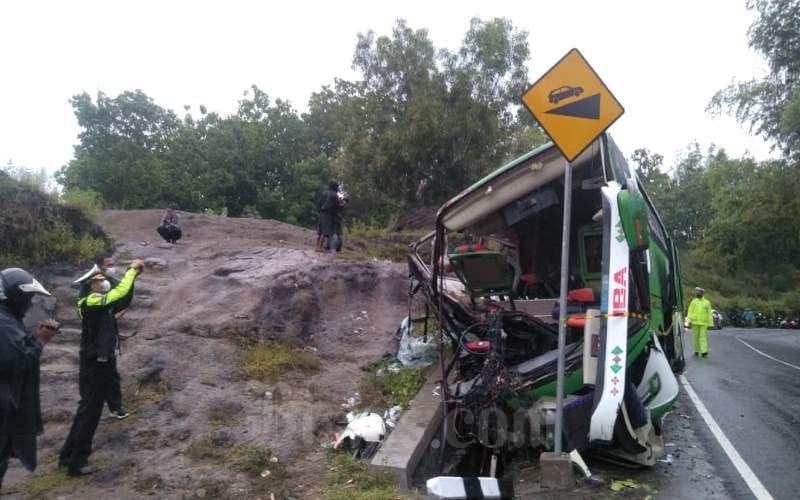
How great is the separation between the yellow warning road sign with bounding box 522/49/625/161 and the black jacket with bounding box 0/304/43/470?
14.3 feet

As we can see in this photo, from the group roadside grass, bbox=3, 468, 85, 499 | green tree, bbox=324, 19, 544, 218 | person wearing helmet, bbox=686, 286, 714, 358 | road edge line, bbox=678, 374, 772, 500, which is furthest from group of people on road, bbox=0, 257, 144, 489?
green tree, bbox=324, 19, 544, 218

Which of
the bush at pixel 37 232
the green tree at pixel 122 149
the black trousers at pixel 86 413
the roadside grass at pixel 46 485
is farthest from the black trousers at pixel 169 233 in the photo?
the green tree at pixel 122 149

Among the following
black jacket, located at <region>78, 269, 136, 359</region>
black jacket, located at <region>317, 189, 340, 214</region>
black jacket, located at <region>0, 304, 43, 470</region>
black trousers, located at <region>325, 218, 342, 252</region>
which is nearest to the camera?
black jacket, located at <region>0, 304, 43, 470</region>

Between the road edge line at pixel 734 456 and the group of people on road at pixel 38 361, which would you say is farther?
the road edge line at pixel 734 456

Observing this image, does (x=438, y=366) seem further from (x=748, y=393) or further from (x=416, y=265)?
(x=748, y=393)

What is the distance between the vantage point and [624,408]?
197 inches

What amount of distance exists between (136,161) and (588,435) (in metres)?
32.3

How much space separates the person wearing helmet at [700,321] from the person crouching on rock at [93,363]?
11829mm

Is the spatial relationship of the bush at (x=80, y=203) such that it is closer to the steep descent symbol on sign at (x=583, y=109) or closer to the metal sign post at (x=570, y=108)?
the metal sign post at (x=570, y=108)

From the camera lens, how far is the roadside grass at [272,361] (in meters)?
7.61

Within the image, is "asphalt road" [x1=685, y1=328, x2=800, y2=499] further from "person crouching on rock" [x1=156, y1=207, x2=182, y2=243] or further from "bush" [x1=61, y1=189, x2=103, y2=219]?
"person crouching on rock" [x1=156, y1=207, x2=182, y2=243]

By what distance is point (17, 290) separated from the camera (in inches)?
178

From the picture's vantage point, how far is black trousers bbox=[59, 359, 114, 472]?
17.8 feet

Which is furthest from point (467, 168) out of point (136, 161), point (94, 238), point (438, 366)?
point (136, 161)
